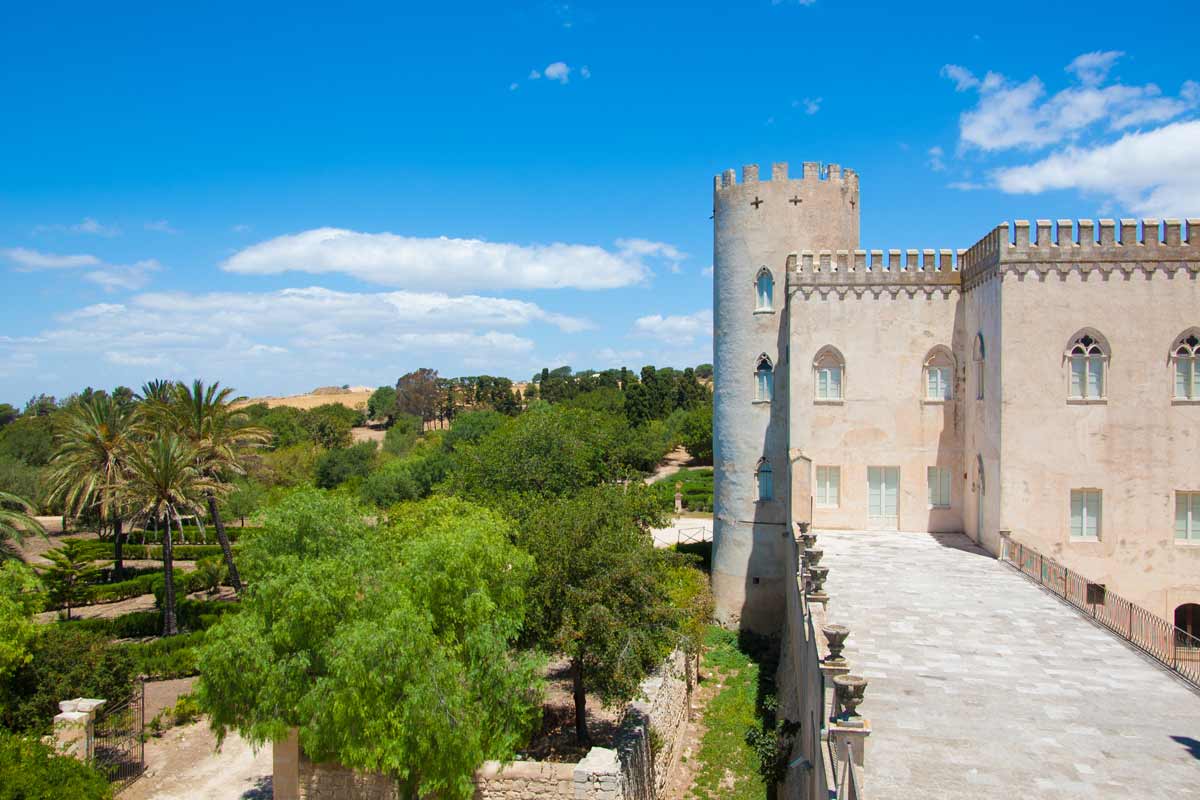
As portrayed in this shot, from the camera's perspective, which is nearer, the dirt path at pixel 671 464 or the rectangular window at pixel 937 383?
the rectangular window at pixel 937 383

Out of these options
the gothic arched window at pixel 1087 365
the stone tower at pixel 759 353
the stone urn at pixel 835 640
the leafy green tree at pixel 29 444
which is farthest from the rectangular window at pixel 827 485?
the leafy green tree at pixel 29 444

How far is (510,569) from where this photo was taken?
50.1 ft

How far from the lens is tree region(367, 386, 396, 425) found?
12166 cm

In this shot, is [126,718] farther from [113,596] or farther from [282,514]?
[113,596]

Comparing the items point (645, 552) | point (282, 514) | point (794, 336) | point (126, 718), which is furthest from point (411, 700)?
point (794, 336)

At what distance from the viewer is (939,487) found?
24047 millimetres

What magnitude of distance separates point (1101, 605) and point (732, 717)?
29.0 ft

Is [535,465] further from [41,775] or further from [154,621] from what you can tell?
[41,775]

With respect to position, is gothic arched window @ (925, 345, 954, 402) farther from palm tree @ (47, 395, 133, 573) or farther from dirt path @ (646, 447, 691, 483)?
dirt path @ (646, 447, 691, 483)

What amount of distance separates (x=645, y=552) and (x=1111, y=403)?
12297mm

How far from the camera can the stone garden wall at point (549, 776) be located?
44.2 feet

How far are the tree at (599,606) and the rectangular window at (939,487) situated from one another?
33.9 ft

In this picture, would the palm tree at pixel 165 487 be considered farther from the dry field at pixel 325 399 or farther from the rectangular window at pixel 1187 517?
the dry field at pixel 325 399

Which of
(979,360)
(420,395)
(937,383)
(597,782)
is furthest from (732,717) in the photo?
(420,395)
